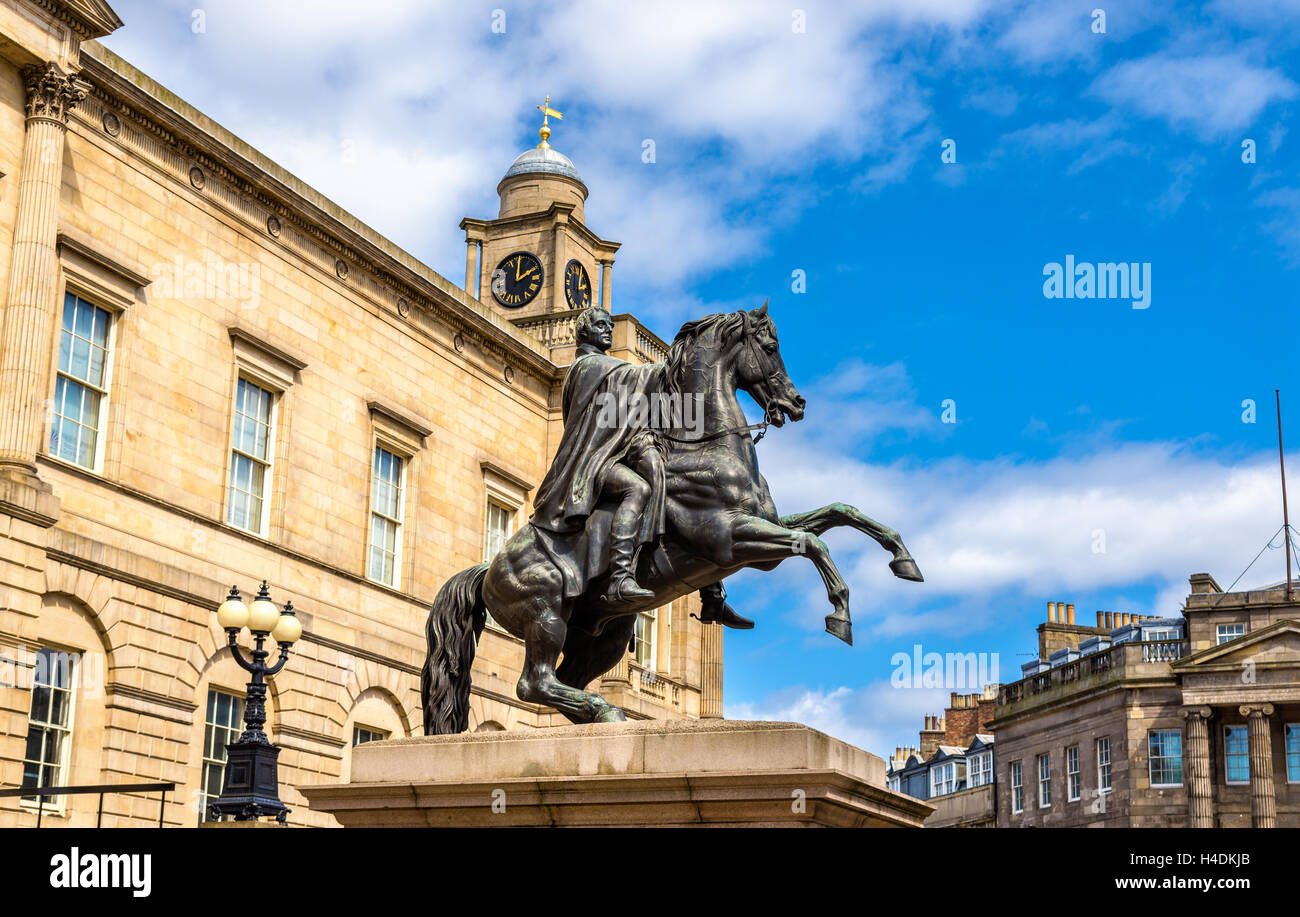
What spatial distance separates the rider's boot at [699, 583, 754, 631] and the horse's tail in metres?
1.49

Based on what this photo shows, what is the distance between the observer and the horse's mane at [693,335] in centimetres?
1006

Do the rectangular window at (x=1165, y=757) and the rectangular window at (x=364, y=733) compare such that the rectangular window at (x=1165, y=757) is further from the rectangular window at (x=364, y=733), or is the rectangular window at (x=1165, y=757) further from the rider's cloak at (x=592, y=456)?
the rider's cloak at (x=592, y=456)

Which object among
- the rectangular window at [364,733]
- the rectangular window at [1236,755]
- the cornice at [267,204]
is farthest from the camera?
the rectangular window at [1236,755]

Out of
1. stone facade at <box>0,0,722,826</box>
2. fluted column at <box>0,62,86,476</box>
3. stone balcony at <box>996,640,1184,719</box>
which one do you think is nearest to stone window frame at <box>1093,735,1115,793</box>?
stone balcony at <box>996,640,1184,719</box>

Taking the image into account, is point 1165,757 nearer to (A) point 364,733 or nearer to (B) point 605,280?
(B) point 605,280

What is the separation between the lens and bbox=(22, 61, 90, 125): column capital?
22094mm

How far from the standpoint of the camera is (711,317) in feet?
33.4

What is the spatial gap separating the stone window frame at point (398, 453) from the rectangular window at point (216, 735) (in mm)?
4559

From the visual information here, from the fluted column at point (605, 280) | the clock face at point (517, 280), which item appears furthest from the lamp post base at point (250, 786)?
the fluted column at point (605, 280)

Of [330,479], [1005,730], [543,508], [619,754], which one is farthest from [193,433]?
[1005,730]

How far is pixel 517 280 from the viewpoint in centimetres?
4441

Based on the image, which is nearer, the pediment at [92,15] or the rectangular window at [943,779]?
the pediment at [92,15]
